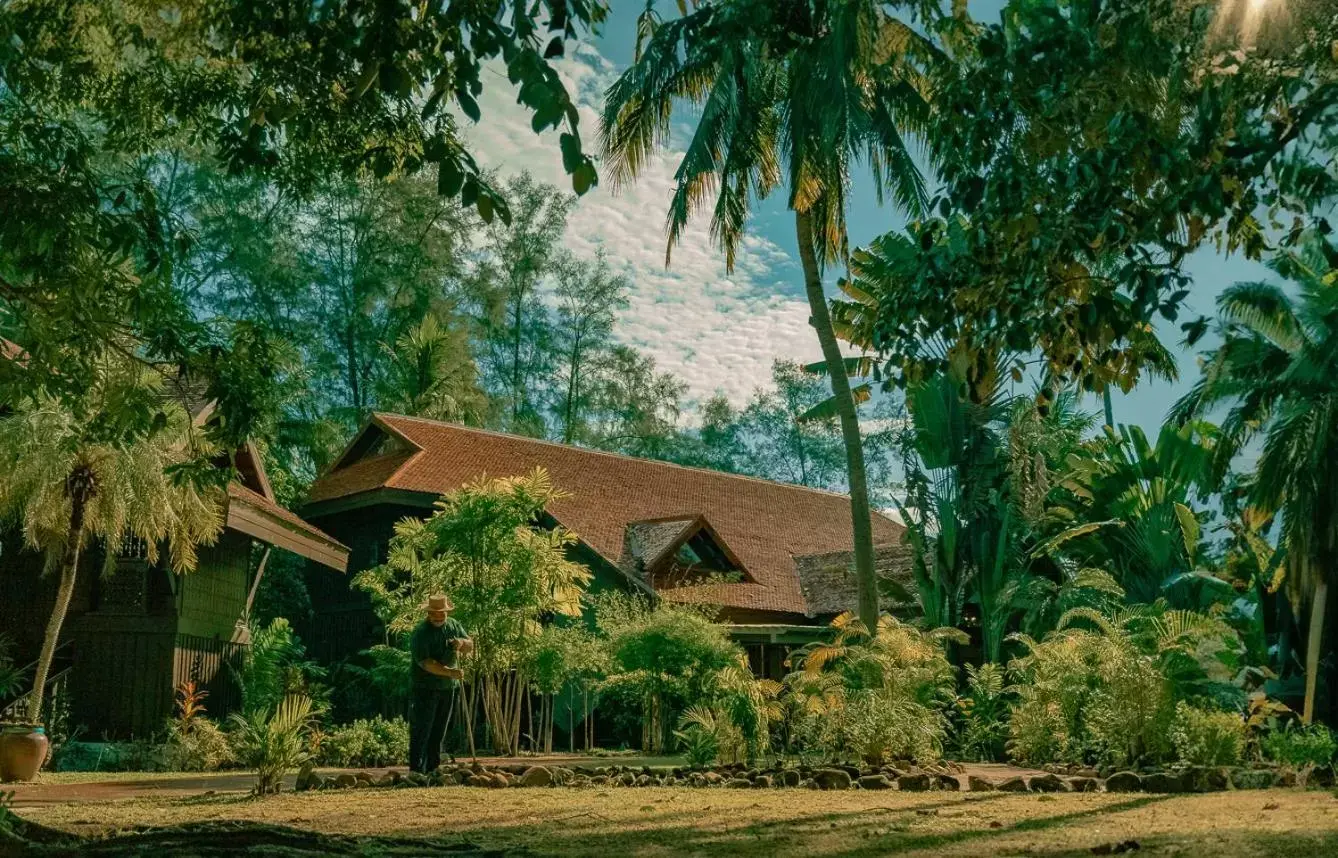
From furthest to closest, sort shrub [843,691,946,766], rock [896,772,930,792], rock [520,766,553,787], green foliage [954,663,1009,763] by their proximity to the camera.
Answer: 1. green foliage [954,663,1009,763]
2. shrub [843,691,946,766]
3. rock [520,766,553,787]
4. rock [896,772,930,792]

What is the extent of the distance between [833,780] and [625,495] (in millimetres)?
21079

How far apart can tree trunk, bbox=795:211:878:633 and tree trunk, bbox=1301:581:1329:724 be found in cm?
624

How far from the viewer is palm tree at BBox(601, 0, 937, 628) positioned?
20.5 metres

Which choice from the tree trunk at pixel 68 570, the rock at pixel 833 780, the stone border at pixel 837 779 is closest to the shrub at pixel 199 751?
the tree trunk at pixel 68 570

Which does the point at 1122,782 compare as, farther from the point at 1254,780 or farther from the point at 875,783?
the point at 875,783

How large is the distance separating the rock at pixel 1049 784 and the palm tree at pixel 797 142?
9.06 meters

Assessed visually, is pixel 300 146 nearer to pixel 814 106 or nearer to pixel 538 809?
pixel 538 809

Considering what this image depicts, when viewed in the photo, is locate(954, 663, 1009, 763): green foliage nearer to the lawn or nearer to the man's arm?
the lawn

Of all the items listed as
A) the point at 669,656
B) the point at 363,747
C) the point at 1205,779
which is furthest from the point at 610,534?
the point at 1205,779

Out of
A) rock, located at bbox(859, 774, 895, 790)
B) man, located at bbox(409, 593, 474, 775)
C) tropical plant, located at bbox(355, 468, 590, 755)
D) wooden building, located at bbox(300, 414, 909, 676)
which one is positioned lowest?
rock, located at bbox(859, 774, 895, 790)

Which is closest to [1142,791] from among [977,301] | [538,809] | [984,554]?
[538,809]

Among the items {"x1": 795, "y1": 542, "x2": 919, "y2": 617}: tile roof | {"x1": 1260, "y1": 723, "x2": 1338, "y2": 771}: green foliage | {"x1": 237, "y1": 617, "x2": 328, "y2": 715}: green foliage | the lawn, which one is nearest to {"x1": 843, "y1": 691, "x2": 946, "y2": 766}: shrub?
the lawn

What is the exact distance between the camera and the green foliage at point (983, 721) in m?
18.7

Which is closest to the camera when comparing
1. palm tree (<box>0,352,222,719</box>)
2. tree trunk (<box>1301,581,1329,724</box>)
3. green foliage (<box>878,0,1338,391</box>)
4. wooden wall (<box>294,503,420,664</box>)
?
green foliage (<box>878,0,1338,391</box>)
